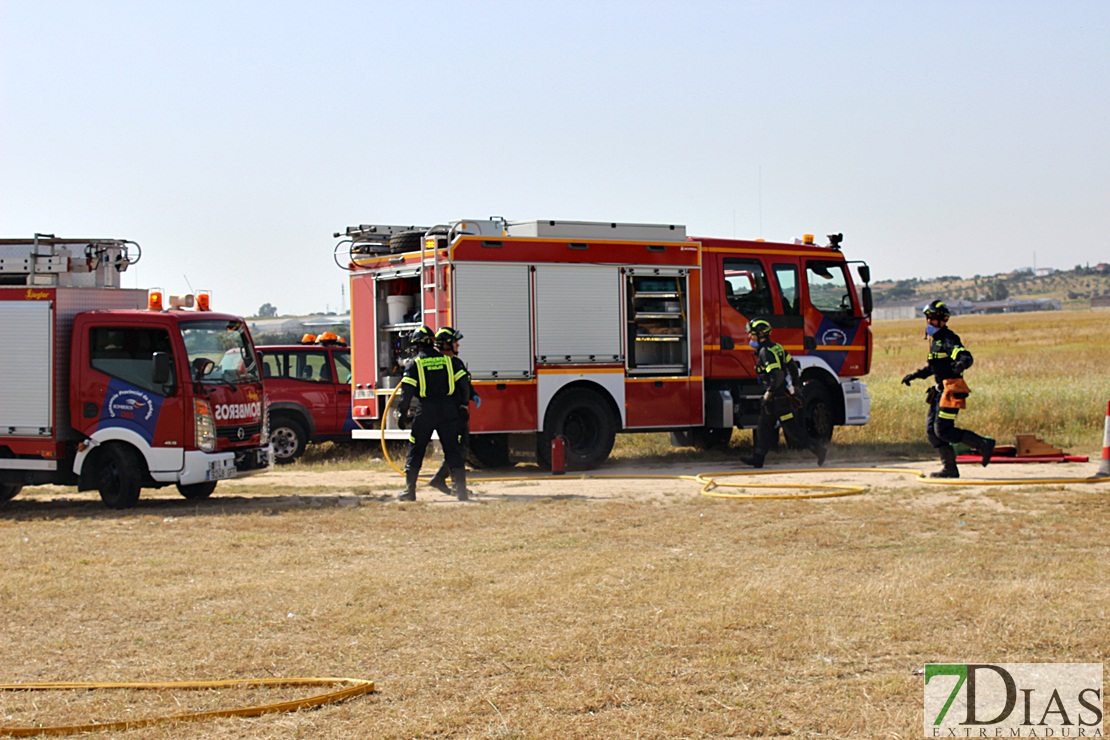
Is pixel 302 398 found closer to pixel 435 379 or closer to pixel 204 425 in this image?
pixel 204 425

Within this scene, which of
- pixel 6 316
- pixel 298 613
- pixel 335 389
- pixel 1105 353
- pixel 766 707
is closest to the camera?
pixel 766 707

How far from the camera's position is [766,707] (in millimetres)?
5430

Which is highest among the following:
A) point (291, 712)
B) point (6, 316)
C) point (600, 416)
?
point (6, 316)

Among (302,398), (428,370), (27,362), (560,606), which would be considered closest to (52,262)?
(27,362)

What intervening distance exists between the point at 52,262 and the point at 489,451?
569cm

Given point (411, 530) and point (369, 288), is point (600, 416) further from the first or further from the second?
point (411, 530)

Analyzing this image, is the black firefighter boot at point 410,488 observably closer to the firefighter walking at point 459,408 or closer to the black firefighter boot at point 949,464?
the firefighter walking at point 459,408

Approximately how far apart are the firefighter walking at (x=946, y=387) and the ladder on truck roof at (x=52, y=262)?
8.53 metres

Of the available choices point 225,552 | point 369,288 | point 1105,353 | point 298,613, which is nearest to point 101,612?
point 298,613

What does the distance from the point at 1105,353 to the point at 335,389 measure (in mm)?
34910

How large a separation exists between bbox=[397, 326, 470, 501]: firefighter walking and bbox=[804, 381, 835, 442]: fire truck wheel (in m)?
5.92

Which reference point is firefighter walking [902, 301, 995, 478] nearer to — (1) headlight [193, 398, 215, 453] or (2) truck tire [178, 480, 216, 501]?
(1) headlight [193, 398, 215, 453]

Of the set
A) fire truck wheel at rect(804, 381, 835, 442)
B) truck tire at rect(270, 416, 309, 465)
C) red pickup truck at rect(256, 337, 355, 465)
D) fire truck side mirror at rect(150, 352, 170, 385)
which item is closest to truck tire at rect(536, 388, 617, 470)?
fire truck wheel at rect(804, 381, 835, 442)

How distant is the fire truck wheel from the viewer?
55.3 feet
